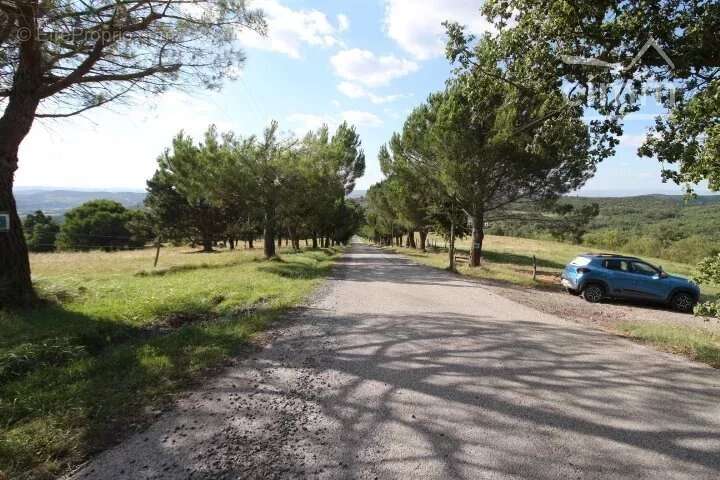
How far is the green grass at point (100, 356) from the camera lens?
130 inches

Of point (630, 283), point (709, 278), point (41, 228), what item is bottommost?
point (630, 283)

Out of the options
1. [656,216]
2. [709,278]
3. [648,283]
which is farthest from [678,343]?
[656,216]

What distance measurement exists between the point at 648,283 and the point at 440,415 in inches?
506

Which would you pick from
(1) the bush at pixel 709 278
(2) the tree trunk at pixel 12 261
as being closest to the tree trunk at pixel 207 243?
(2) the tree trunk at pixel 12 261

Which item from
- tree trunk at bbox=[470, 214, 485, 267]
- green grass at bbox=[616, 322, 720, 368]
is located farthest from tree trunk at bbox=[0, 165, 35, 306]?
tree trunk at bbox=[470, 214, 485, 267]

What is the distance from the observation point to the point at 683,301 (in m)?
13.0

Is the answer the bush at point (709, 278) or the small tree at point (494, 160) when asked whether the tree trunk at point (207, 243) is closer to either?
the small tree at point (494, 160)

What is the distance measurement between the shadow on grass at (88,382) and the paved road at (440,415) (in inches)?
13.8

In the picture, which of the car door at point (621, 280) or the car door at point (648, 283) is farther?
the car door at point (621, 280)

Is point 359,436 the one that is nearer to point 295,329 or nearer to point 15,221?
point 295,329

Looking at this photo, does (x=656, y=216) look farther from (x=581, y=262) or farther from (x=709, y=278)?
(x=709, y=278)

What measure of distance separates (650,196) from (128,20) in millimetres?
190716

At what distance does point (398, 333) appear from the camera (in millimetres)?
6930

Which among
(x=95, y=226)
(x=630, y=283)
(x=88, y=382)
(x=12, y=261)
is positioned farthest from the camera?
(x=95, y=226)
